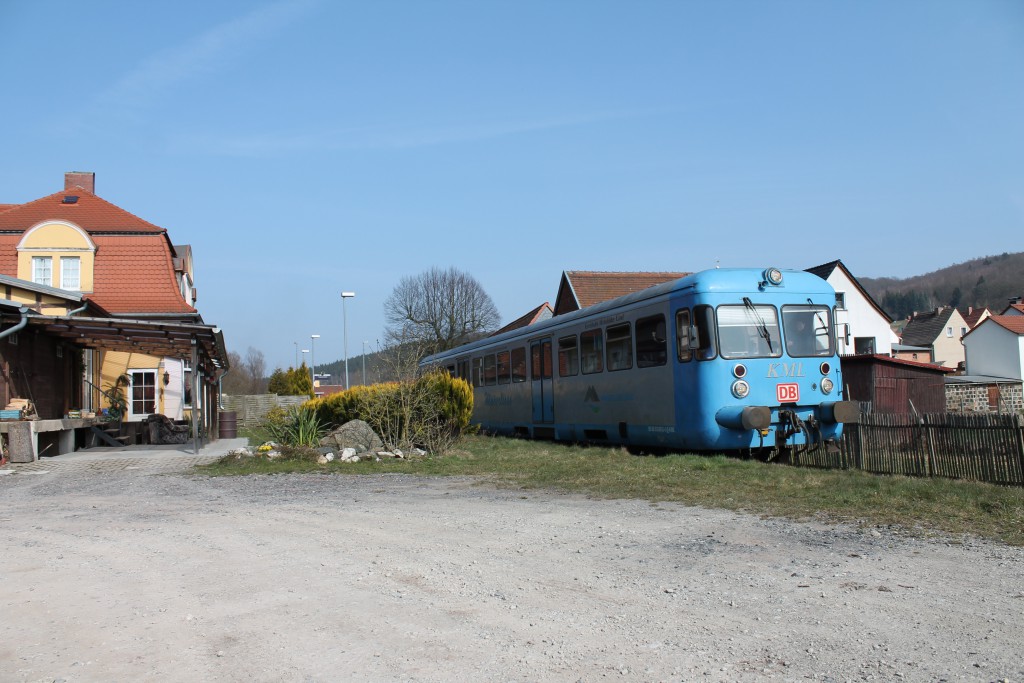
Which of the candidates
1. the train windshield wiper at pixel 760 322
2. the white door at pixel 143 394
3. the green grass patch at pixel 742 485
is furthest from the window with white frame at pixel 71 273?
the train windshield wiper at pixel 760 322

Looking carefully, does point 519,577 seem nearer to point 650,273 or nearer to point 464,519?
point 464,519

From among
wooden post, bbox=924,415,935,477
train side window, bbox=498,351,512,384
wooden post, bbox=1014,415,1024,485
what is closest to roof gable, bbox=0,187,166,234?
train side window, bbox=498,351,512,384

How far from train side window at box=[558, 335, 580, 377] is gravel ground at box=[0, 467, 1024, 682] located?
861 cm

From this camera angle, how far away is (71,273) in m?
26.9

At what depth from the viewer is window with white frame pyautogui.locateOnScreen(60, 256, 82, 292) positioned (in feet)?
87.6

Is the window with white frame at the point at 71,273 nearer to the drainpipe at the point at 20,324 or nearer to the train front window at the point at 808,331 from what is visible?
the drainpipe at the point at 20,324

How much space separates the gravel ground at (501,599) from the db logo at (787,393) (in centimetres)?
493

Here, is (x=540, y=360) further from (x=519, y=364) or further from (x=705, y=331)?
(x=705, y=331)

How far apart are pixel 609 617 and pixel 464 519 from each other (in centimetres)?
355

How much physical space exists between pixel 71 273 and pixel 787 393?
22.7 metres

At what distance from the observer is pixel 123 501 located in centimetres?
1023

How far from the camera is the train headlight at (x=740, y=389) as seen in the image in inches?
501

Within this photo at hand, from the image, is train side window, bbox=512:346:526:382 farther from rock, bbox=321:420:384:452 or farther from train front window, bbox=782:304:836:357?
train front window, bbox=782:304:836:357

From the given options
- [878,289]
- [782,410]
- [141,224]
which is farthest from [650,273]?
[878,289]
